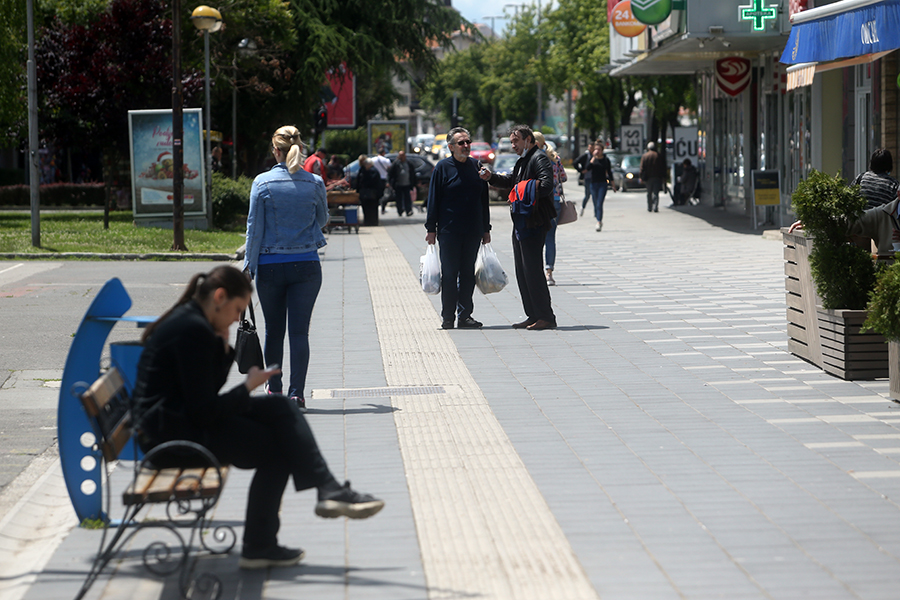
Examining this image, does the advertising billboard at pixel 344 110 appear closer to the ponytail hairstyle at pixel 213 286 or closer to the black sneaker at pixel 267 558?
the ponytail hairstyle at pixel 213 286

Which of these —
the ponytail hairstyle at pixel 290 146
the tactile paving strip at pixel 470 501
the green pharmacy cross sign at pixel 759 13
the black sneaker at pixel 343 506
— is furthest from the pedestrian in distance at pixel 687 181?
the black sneaker at pixel 343 506

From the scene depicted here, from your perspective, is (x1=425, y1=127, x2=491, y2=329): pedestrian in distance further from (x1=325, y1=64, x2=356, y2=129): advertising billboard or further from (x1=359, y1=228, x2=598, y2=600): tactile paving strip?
(x1=325, y1=64, x2=356, y2=129): advertising billboard

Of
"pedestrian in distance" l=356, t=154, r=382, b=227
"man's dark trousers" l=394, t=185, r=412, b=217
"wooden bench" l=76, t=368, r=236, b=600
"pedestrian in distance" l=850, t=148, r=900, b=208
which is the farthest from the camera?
"man's dark trousers" l=394, t=185, r=412, b=217

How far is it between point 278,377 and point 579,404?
2002mm

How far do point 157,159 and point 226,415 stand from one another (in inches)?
811

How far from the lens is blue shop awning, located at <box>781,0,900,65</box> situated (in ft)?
33.3

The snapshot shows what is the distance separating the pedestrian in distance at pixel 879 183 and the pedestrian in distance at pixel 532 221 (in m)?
2.74

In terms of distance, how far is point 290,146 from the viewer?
24.5ft

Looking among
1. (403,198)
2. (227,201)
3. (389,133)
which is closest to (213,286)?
(227,201)

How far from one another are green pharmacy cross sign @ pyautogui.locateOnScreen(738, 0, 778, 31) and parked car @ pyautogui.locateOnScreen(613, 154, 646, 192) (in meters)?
21.2

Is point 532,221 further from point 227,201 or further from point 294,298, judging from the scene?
point 227,201

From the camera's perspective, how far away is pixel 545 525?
4.96 metres

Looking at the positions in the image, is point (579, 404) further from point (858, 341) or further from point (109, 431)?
point (109, 431)

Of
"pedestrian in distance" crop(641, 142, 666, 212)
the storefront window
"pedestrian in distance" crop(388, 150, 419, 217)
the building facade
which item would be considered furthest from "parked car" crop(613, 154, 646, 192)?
the storefront window
